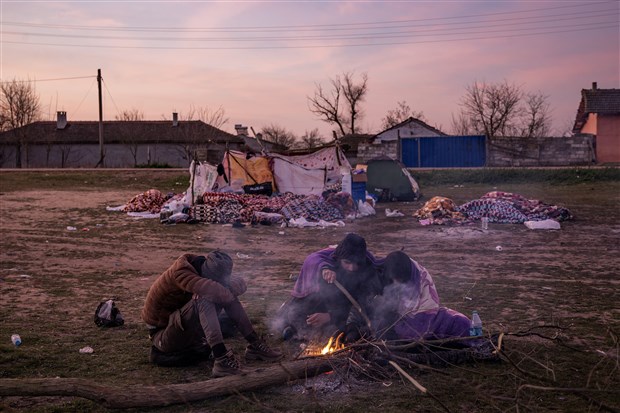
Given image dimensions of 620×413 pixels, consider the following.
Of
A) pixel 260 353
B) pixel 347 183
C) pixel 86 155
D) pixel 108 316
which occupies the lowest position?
pixel 260 353

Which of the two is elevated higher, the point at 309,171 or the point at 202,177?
the point at 309,171

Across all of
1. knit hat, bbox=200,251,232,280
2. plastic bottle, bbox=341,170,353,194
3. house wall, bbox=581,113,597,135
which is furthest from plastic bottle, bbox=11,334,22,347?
house wall, bbox=581,113,597,135

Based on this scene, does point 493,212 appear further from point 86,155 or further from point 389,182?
point 86,155

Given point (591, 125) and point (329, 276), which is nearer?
point (329, 276)

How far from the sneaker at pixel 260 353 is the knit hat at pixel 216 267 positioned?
0.59 metres

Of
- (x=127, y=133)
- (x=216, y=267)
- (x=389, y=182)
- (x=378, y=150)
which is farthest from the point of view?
(x=127, y=133)

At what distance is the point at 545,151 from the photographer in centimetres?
2662

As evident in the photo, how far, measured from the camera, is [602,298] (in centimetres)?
659

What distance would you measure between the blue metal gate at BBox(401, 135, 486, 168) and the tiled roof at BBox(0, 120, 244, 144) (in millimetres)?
18649

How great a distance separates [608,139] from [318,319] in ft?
96.9

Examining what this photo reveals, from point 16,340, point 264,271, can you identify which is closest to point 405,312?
point 16,340

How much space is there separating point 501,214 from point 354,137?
3250 cm

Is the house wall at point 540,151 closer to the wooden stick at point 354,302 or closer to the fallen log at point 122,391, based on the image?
the wooden stick at point 354,302

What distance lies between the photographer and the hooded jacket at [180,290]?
4.37m
